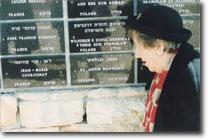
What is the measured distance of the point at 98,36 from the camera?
12.4 feet

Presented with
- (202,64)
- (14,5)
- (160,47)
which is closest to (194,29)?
(202,64)

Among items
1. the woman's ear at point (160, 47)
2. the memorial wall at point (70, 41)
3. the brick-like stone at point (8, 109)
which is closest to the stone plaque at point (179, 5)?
the memorial wall at point (70, 41)

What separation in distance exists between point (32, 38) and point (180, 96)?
123 centimetres

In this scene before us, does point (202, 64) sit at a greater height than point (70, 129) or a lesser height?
greater

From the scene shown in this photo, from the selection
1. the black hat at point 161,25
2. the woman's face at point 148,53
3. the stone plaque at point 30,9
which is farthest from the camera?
the stone plaque at point 30,9

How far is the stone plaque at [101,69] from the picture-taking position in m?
3.81

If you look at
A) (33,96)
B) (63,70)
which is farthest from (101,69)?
(33,96)

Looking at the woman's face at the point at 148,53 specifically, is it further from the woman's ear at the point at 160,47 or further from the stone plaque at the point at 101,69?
the stone plaque at the point at 101,69

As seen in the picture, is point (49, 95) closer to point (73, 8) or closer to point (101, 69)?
point (101, 69)

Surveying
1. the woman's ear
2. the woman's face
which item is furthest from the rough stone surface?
the woman's ear

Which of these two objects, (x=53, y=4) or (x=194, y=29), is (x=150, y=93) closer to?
(x=194, y=29)

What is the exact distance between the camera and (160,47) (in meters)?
3.31

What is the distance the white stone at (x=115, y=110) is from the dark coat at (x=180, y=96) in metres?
0.53

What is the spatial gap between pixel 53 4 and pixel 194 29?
1101 mm
